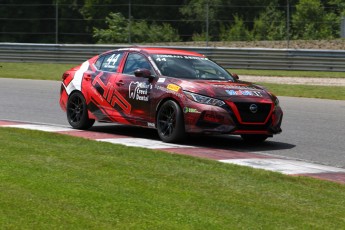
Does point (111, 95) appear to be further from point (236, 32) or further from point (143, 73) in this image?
point (236, 32)

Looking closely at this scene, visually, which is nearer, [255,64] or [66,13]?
[255,64]

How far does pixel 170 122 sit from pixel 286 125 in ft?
11.3

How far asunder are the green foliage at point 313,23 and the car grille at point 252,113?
66.2 feet

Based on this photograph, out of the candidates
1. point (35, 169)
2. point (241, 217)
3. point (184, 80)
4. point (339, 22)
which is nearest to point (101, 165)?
point (35, 169)

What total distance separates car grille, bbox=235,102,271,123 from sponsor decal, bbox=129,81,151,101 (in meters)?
1.44

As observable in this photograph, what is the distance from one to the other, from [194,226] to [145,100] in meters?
6.22

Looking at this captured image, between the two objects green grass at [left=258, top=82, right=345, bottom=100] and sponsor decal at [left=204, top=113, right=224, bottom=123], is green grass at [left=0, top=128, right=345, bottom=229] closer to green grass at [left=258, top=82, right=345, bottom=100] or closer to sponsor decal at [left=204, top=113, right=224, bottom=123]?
sponsor decal at [left=204, top=113, right=224, bottom=123]

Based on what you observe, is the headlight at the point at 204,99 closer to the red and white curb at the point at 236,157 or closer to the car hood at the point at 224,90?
the car hood at the point at 224,90

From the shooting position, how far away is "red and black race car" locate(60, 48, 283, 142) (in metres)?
12.1

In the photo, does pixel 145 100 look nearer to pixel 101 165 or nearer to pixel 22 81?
pixel 101 165

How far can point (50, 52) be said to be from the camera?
1331 inches

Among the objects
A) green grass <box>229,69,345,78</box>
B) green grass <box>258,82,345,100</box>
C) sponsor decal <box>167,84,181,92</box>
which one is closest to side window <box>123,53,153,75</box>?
sponsor decal <box>167,84,181,92</box>

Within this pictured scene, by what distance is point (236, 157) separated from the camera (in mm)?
11188

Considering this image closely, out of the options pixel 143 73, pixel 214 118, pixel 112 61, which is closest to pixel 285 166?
pixel 214 118
